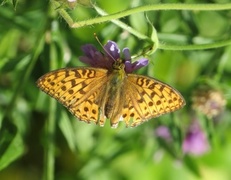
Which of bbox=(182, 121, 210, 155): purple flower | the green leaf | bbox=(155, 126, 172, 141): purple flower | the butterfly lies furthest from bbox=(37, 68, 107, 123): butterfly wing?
bbox=(182, 121, 210, 155): purple flower

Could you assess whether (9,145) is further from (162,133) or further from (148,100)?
(162,133)

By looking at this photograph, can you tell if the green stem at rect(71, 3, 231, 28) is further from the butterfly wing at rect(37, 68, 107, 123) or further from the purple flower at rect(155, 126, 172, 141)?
the purple flower at rect(155, 126, 172, 141)

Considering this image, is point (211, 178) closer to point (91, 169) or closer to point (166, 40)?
point (91, 169)

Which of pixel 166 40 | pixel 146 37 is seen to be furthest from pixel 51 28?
pixel 146 37

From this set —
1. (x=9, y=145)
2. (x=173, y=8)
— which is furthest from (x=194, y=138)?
(x=173, y=8)

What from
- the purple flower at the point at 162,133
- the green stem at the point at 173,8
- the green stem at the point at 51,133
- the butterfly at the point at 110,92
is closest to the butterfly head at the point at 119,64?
the butterfly at the point at 110,92

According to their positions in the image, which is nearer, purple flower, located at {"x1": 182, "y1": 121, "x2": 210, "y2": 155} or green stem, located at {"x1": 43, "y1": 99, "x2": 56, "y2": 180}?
green stem, located at {"x1": 43, "y1": 99, "x2": 56, "y2": 180}
